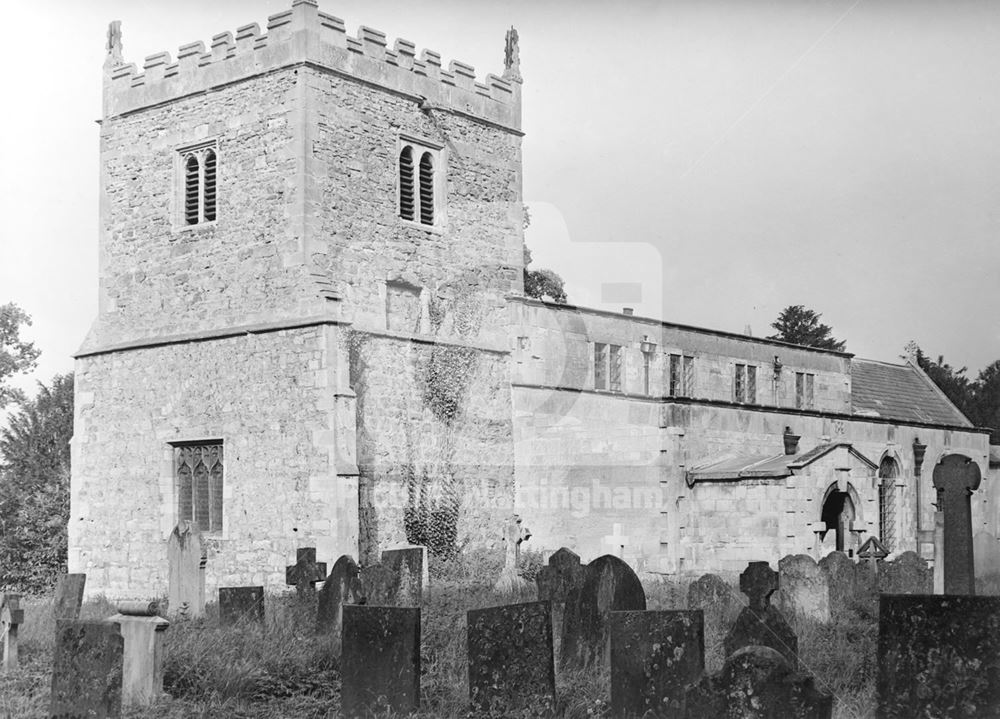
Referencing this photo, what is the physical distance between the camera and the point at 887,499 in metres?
34.9

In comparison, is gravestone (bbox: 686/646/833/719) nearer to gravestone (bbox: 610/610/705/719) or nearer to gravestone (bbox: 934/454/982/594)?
gravestone (bbox: 610/610/705/719)

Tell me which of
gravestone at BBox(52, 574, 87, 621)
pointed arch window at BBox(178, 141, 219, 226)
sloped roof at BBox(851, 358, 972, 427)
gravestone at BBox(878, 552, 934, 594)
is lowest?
gravestone at BBox(878, 552, 934, 594)

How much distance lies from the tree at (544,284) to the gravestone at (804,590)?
2309 cm

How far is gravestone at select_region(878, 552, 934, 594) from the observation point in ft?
71.9

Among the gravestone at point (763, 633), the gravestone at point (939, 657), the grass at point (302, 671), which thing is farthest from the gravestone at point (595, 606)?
the gravestone at point (939, 657)

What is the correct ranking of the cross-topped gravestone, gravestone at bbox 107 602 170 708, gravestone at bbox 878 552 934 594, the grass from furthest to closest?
gravestone at bbox 878 552 934 594
the cross-topped gravestone
gravestone at bbox 107 602 170 708
the grass

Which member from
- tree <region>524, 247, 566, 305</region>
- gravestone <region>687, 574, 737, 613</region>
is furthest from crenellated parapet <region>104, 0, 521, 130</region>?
gravestone <region>687, 574, 737, 613</region>

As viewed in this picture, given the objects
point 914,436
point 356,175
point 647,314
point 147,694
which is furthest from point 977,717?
point 914,436

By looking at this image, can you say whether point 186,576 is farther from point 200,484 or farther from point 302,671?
point 200,484

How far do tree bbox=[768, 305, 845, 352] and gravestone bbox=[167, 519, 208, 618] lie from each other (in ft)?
157

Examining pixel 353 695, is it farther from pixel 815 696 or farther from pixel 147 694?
pixel 815 696

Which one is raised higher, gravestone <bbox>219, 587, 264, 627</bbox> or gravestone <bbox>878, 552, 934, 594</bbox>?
gravestone <bbox>219, 587, 264, 627</bbox>

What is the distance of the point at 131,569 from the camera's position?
29031 mm

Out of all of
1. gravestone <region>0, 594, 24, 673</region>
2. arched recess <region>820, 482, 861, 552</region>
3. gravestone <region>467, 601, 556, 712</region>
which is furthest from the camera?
arched recess <region>820, 482, 861, 552</region>
